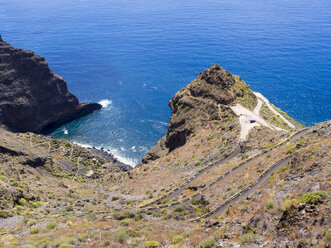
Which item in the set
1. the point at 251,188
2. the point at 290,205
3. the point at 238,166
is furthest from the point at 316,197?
the point at 238,166

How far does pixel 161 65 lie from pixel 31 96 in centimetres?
6930

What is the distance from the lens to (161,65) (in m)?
143

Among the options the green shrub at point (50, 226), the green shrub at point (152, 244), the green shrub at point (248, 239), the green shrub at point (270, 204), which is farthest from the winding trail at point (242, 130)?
the green shrub at point (248, 239)

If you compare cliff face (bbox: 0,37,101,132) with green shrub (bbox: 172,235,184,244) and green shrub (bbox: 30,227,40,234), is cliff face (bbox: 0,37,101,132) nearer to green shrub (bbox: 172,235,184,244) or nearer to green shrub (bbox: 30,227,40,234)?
green shrub (bbox: 30,227,40,234)

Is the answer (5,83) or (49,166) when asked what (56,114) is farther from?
(49,166)

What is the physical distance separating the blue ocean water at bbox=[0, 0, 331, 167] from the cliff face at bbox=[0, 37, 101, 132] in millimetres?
6995

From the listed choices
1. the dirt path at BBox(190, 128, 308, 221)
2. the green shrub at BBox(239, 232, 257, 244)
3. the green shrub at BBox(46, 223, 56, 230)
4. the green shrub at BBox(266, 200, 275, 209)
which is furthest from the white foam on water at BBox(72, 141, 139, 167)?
the green shrub at BBox(239, 232, 257, 244)

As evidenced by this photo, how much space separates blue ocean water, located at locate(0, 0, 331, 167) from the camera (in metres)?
99.6

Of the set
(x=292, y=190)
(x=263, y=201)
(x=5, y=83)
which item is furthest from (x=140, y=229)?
(x=5, y=83)

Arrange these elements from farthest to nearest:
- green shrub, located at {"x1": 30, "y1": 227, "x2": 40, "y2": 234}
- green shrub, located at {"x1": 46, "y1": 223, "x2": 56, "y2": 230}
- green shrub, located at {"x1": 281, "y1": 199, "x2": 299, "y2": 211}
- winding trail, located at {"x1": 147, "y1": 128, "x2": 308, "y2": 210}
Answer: winding trail, located at {"x1": 147, "y1": 128, "x2": 308, "y2": 210}
green shrub, located at {"x1": 46, "y1": 223, "x2": 56, "y2": 230}
green shrub, located at {"x1": 30, "y1": 227, "x2": 40, "y2": 234}
green shrub, located at {"x1": 281, "y1": 199, "x2": 299, "y2": 211}

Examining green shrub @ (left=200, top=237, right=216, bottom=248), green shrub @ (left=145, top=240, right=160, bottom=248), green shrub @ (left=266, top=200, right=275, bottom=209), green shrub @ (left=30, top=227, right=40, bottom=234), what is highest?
green shrub @ (left=266, top=200, right=275, bottom=209)

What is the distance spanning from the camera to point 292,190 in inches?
867

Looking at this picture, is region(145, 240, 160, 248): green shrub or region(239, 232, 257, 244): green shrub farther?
region(145, 240, 160, 248): green shrub

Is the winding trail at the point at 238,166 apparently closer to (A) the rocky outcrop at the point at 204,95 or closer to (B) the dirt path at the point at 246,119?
(B) the dirt path at the point at 246,119
